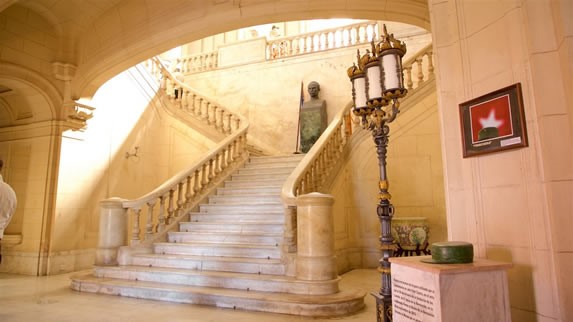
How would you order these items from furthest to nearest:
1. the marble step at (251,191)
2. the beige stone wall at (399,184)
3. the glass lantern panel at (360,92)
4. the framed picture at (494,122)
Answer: the beige stone wall at (399,184) < the marble step at (251,191) < the glass lantern panel at (360,92) < the framed picture at (494,122)

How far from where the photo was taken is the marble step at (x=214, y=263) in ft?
15.9

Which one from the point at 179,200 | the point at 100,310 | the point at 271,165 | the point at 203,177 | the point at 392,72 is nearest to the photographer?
the point at 392,72

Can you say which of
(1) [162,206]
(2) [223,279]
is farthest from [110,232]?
(2) [223,279]

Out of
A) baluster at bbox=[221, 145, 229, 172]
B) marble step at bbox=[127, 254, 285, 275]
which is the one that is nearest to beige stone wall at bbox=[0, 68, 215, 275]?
baluster at bbox=[221, 145, 229, 172]

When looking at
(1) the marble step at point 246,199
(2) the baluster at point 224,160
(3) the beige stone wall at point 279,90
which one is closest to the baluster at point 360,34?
(3) the beige stone wall at point 279,90

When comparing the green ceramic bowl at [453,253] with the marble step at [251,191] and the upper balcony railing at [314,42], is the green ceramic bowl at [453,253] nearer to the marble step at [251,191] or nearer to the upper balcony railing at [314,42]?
the marble step at [251,191]

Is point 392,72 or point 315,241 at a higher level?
point 392,72

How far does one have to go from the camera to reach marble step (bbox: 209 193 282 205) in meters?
6.69

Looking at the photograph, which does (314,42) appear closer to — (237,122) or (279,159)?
(237,122)

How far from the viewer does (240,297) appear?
422cm

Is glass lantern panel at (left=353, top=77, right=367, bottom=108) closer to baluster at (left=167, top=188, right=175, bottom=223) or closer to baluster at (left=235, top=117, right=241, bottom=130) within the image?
baluster at (left=167, top=188, right=175, bottom=223)

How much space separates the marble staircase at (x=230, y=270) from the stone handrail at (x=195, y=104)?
2595mm

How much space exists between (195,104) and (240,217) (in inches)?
176

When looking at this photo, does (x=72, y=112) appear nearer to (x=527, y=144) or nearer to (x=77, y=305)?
(x=77, y=305)
